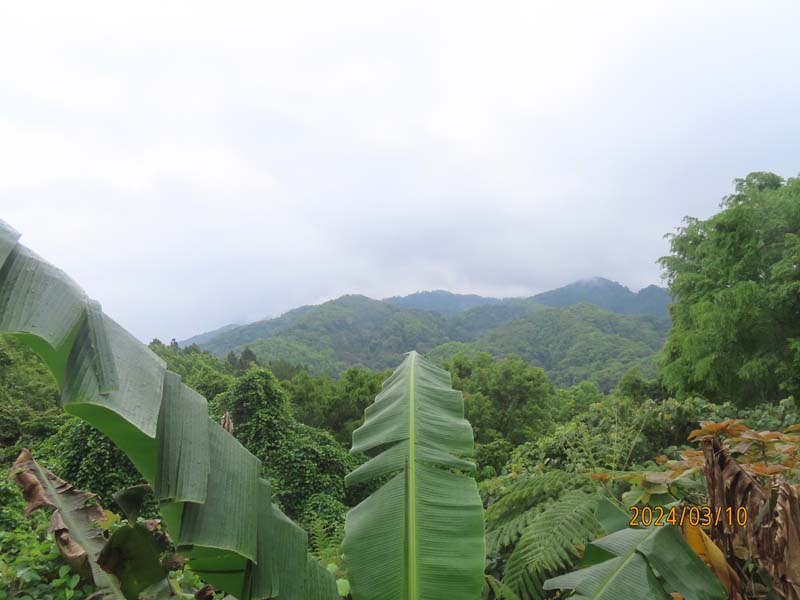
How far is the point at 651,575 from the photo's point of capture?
1.06 metres

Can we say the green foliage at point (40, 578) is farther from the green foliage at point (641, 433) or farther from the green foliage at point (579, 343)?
the green foliage at point (579, 343)

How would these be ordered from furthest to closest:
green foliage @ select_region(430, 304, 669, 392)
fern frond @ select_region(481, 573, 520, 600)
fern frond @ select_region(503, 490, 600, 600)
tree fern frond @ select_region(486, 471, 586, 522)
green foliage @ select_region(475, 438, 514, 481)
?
green foliage @ select_region(430, 304, 669, 392), green foliage @ select_region(475, 438, 514, 481), tree fern frond @ select_region(486, 471, 586, 522), fern frond @ select_region(503, 490, 600, 600), fern frond @ select_region(481, 573, 520, 600)

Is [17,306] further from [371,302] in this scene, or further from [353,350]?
[371,302]

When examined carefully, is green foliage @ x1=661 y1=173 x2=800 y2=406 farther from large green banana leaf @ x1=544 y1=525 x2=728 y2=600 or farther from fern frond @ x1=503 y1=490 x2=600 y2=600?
large green banana leaf @ x1=544 y1=525 x2=728 y2=600

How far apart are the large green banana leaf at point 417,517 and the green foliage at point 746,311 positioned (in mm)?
14248

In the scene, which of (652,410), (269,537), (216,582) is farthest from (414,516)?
(652,410)

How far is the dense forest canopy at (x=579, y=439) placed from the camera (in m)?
1.23

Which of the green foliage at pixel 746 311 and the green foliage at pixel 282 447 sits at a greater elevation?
the green foliage at pixel 746 311

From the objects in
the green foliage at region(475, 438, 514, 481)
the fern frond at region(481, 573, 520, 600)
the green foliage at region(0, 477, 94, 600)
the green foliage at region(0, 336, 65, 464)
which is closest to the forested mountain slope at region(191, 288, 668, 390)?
the green foliage at region(475, 438, 514, 481)

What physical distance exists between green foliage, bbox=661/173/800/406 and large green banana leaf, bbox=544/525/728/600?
46.4 ft

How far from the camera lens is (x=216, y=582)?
1.08 metres

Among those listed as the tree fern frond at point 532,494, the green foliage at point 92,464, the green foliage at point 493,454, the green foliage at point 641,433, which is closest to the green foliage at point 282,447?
the green foliage at point 92,464

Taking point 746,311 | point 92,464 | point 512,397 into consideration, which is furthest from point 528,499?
point 512,397

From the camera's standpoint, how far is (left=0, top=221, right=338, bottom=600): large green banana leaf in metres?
0.70
